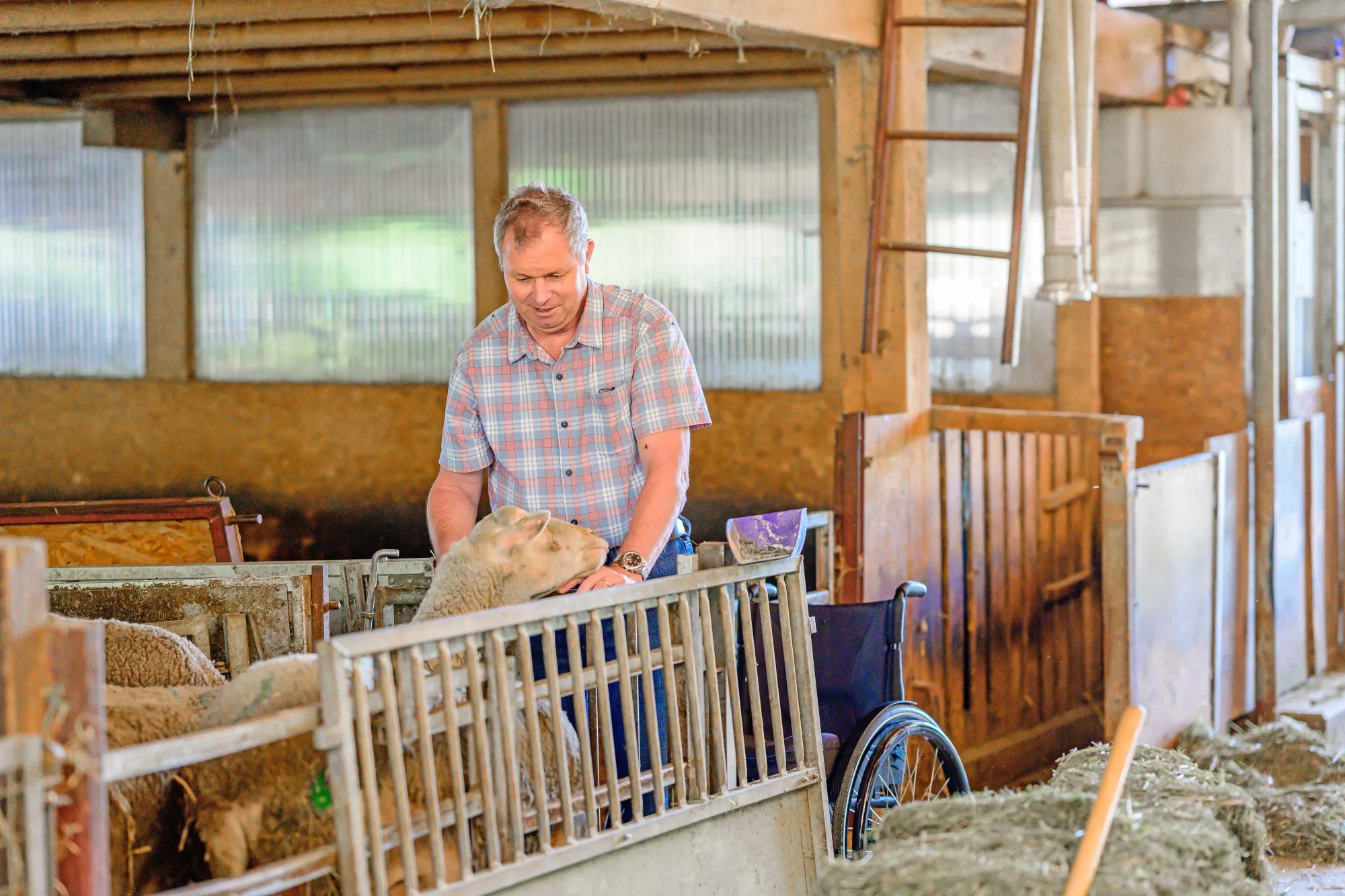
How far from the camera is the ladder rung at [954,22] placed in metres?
5.61

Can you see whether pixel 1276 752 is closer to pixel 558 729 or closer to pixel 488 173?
pixel 558 729

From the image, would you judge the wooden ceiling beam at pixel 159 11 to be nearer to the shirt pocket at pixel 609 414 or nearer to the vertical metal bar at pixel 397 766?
the shirt pocket at pixel 609 414

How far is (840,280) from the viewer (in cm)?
600

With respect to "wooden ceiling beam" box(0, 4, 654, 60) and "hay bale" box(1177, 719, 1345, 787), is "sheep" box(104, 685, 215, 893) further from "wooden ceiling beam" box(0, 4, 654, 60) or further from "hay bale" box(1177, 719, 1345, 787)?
"hay bale" box(1177, 719, 1345, 787)

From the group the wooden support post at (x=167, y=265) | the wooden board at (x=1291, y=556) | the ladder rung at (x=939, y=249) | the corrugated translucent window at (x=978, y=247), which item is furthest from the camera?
the wooden support post at (x=167, y=265)

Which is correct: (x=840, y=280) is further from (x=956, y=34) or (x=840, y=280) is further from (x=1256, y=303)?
(x=1256, y=303)

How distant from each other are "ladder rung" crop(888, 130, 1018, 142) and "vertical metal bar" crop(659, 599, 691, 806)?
117 inches

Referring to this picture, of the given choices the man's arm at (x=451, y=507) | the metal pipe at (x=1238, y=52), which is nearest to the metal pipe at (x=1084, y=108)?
the metal pipe at (x=1238, y=52)

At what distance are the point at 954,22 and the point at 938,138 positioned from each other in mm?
480

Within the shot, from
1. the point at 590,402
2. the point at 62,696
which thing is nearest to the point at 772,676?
the point at 590,402

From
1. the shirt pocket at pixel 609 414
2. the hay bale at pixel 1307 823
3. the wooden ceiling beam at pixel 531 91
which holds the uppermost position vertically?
the wooden ceiling beam at pixel 531 91

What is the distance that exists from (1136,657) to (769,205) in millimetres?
3163

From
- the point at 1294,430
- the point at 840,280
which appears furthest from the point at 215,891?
the point at 1294,430

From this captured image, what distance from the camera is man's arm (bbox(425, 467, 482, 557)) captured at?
3.83 metres
